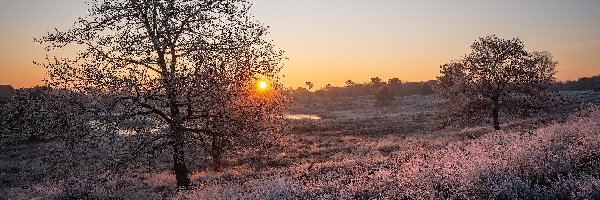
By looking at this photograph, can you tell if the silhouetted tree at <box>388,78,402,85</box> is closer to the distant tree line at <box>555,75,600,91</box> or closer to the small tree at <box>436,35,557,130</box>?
the distant tree line at <box>555,75,600,91</box>

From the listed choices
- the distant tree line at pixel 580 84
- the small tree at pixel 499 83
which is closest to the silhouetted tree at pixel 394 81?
the distant tree line at pixel 580 84

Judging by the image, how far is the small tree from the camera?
2759 centimetres

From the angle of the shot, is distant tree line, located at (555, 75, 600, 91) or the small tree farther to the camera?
distant tree line, located at (555, 75, 600, 91)

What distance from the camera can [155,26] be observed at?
12.8m

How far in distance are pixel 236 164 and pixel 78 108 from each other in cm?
1440

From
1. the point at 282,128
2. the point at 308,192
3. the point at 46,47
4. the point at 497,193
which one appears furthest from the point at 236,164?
the point at 497,193

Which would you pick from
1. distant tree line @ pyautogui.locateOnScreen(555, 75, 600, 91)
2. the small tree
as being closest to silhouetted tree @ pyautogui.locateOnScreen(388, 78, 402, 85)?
distant tree line @ pyautogui.locateOnScreen(555, 75, 600, 91)

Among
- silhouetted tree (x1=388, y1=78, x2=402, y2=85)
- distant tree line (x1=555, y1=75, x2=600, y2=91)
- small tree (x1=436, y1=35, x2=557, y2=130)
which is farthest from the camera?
silhouetted tree (x1=388, y1=78, x2=402, y2=85)

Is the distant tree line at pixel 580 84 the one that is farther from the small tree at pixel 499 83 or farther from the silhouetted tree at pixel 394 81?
the small tree at pixel 499 83

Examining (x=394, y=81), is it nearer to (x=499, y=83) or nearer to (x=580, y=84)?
(x=580, y=84)

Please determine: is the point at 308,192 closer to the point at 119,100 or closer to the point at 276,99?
the point at 276,99

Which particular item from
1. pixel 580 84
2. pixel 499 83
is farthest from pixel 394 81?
pixel 499 83

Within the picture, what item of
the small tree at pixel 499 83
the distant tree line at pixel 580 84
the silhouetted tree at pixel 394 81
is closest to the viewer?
the small tree at pixel 499 83

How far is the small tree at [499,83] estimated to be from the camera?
90.5ft
